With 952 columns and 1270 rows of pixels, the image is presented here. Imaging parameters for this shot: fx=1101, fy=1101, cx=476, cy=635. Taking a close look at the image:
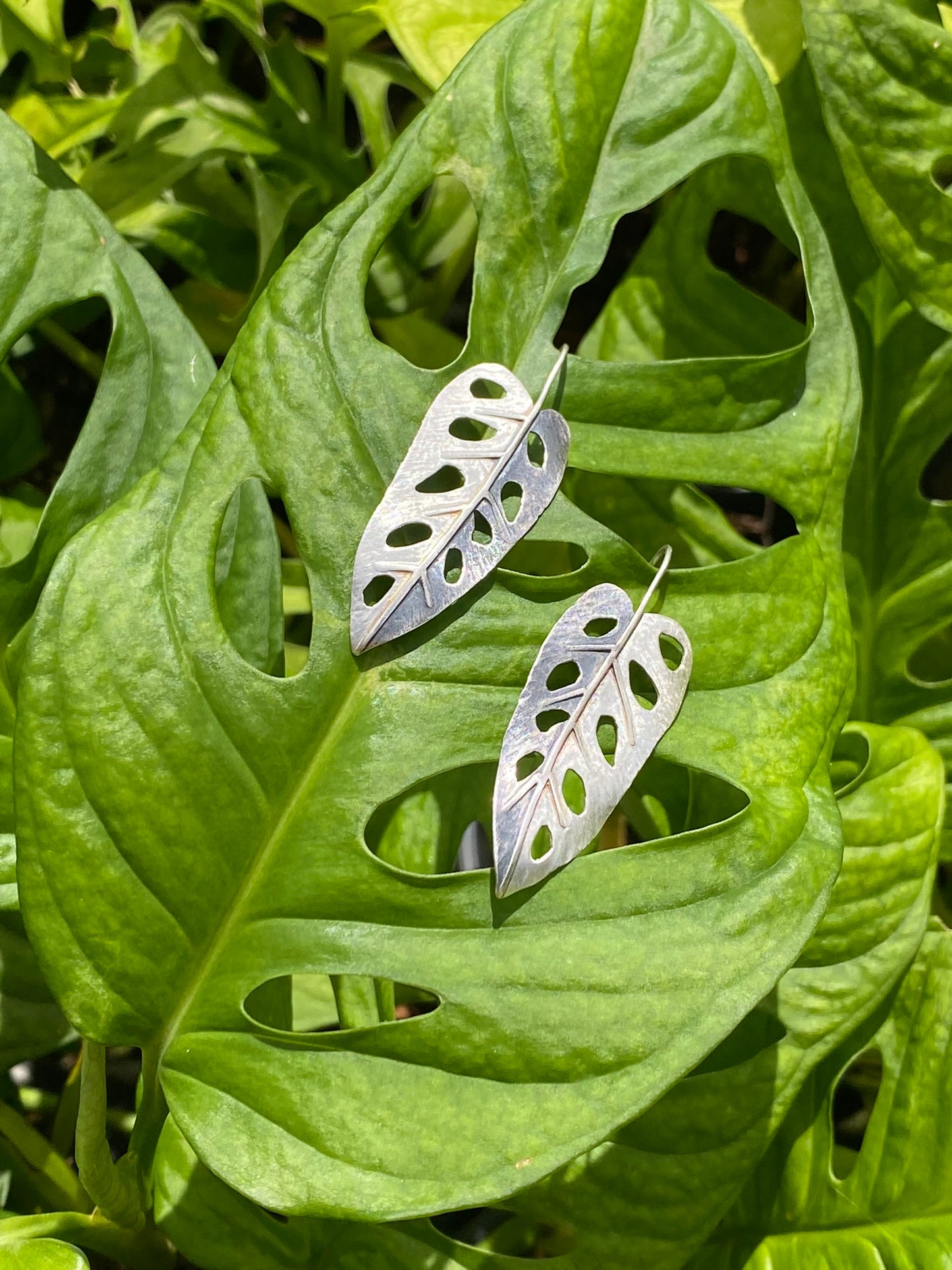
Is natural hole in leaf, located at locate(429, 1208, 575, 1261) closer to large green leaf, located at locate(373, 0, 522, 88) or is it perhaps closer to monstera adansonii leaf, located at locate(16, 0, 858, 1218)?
monstera adansonii leaf, located at locate(16, 0, 858, 1218)

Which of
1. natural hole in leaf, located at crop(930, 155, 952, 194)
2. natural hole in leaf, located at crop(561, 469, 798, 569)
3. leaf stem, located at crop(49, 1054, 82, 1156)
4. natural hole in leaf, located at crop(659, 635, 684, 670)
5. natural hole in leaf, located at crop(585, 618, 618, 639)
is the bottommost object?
leaf stem, located at crop(49, 1054, 82, 1156)

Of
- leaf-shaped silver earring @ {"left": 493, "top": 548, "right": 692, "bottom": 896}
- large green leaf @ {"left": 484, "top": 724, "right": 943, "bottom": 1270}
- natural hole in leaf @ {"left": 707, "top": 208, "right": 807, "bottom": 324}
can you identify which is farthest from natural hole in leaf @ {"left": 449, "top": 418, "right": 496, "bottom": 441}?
natural hole in leaf @ {"left": 707, "top": 208, "right": 807, "bottom": 324}

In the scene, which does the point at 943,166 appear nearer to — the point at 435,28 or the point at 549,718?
the point at 435,28

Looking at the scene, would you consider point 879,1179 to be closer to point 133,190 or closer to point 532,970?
point 532,970

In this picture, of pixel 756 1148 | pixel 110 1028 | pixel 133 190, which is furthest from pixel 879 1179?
pixel 133 190

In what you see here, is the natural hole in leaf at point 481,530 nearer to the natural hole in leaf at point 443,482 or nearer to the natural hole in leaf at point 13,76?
the natural hole in leaf at point 443,482

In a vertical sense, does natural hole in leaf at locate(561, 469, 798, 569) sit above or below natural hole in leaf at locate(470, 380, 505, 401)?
below
